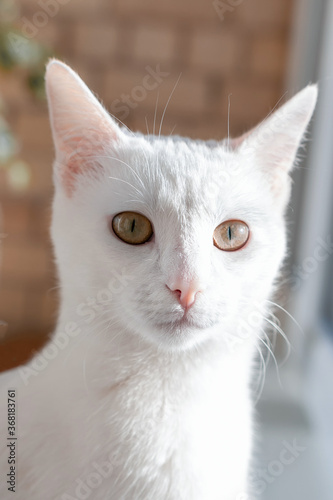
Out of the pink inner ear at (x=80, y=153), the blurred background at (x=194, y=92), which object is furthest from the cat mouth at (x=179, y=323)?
the blurred background at (x=194, y=92)

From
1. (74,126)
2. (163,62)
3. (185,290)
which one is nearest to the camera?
(185,290)

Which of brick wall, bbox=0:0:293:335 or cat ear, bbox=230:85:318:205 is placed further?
brick wall, bbox=0:0:293:335

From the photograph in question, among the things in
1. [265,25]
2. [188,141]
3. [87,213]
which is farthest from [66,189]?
[265,25]

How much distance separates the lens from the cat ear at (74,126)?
0.66m

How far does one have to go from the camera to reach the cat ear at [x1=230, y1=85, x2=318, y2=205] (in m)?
0.71

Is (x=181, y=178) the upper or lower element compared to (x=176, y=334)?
upper

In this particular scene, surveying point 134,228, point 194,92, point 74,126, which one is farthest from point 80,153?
point 194,92

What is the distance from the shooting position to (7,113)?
187cm

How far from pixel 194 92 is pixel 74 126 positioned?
1.20m

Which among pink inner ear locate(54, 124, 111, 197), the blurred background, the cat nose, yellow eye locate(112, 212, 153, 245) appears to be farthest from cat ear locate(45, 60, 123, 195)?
the blurred background

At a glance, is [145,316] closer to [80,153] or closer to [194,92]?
[80,153]

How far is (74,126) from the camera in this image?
70 cm

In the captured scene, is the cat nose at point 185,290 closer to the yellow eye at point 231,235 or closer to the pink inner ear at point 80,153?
the yellow eye at point 231,235

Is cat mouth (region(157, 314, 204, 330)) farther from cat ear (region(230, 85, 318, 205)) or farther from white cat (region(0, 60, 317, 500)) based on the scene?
cat ear (region(230, 85, 318, 205))
